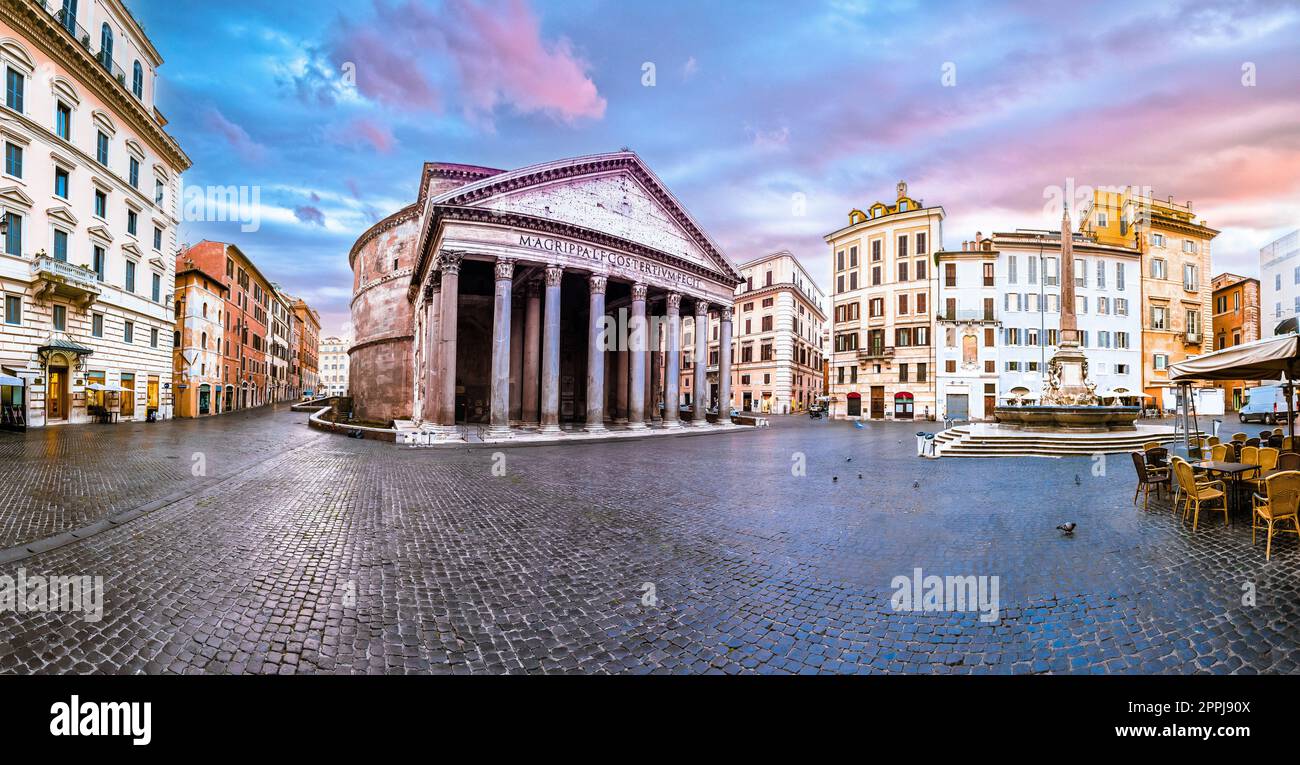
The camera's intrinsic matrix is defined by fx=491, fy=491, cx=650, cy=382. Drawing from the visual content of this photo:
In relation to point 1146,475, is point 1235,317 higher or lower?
higher

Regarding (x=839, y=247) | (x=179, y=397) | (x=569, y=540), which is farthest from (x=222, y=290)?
(x=839, y=247)

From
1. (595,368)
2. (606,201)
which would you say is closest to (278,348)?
(606,201)

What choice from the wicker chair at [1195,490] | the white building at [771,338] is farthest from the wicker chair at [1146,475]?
the white building at [771,338]

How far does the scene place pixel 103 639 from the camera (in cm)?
328

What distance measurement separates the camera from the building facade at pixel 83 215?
19.8 m

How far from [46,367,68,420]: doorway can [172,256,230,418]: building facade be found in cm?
1138

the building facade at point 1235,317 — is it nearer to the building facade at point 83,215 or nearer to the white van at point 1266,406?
the white van at point 1266,406

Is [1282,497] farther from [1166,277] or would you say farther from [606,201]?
[1166,277]

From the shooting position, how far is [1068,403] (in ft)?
64.8

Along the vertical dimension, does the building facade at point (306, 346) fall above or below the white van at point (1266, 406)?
above

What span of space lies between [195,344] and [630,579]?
45.7 metres

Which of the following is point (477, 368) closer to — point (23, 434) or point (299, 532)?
point (23, 434)

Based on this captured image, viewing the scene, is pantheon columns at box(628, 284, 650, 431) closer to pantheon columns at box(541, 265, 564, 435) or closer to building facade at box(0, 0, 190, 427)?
pantheon columns at box(541, 265, 564, 435)

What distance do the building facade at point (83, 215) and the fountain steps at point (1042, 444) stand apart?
35.2 metres
